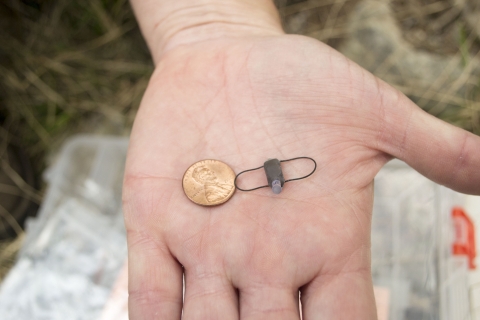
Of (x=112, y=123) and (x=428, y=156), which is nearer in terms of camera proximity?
(x=428, y=156)

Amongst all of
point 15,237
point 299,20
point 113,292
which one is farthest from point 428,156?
point 15,237

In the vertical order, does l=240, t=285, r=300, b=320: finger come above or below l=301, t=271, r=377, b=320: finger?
above

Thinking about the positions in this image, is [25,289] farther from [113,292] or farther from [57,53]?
[57,53]

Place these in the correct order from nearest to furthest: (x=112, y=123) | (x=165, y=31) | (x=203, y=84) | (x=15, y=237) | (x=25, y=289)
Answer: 1. (x=203, y=84)
2. (x=165, y=31)
3. (x=25, y=289)
4. (x=15, y=237)
5. (x=112, y=123)

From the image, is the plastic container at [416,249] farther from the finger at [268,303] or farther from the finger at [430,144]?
the finger at [268,303]

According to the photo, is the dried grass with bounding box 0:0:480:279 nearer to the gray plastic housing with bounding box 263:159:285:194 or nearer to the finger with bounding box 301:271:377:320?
the gray plastic housing with bounding box 263:159:285:194

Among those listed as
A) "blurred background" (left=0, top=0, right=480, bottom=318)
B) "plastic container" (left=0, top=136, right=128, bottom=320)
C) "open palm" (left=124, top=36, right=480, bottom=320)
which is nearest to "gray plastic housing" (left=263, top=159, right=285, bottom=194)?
"open palm" (left=124, top=36, right=480, bottom=320)

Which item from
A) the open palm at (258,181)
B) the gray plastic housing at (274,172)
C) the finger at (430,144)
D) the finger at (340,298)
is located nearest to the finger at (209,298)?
the open palm at (258,181)
